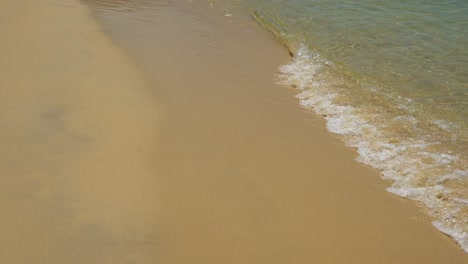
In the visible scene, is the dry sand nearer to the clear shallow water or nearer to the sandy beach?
the sandy beach

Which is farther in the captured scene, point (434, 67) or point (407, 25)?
point (407, 25)

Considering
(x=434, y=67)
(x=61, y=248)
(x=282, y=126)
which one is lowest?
(x=61, y=248)

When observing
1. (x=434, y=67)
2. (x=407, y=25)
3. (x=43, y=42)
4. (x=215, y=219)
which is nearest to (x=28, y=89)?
(x=43, y=42)

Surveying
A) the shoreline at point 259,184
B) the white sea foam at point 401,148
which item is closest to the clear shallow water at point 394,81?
the white sea foam at point 401,148

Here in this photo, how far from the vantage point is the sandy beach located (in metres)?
3.76

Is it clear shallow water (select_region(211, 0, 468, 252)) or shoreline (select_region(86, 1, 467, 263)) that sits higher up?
clear shallow water (select_region(211, 0, 468, 252))

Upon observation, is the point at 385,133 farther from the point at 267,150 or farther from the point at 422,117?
the point at 267,150

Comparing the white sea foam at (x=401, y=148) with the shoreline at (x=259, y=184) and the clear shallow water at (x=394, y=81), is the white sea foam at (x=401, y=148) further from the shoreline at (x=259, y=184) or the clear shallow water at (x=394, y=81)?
the shoreline at (x=259, y=184)

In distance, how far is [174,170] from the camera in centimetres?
456

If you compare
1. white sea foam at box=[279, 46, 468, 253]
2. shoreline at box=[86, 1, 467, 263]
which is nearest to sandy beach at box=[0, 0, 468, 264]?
shoreline at box=[86, 1, 467, 263]

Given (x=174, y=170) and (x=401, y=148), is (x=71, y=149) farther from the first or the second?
(x=401, y=148)

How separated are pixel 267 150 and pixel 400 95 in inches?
89.2

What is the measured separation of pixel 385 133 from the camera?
219 inches

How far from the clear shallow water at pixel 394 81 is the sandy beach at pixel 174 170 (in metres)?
0.24
